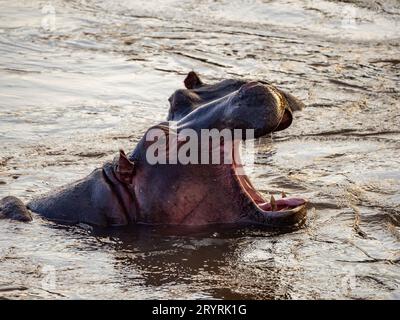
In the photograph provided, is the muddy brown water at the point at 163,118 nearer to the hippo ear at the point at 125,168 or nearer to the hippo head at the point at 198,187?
the hippo head at the point at 198,187

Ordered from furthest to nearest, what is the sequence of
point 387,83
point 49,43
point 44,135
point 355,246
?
point 49,43 < point 387,83 < point 44,135 < point 355,246

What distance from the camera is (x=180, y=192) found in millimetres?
5352

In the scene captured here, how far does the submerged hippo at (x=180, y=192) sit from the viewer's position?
5.34 metres

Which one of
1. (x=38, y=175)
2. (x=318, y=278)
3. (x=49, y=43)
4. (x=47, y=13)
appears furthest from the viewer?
(x=47, y=13)

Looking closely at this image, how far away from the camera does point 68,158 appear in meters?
7.28

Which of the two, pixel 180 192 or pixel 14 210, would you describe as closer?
pixel 180 192

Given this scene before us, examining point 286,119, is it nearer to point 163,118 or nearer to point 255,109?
point 255,109

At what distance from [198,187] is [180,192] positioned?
0.34 feet

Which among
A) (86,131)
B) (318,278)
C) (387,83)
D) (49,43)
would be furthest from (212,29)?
(318,278)

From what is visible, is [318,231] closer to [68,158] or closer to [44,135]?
[68,158]

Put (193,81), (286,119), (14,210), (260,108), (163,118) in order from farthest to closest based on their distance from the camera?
1. (163,118)
2. (14,210)
3. (193,81)
4. (286,119)
5. (260,108)

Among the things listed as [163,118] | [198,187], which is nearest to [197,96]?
[198,187]

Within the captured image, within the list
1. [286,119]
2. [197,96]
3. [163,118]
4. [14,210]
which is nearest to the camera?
[286,119]
